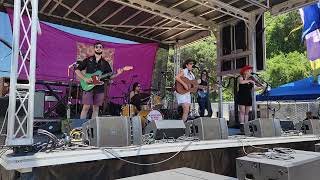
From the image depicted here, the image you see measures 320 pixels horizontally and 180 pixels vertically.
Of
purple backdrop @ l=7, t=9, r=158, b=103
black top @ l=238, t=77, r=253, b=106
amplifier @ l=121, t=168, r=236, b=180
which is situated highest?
purple backdrop @ l=7, t=9, r=158, b=103

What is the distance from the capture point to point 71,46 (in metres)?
8.08

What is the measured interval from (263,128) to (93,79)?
2.99 metres

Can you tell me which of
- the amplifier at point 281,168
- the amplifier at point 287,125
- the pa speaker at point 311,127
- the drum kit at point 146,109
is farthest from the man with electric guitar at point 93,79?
the amplifier at point 281,168

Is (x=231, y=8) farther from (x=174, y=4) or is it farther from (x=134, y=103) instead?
(x=134, y=103)

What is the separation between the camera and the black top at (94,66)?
5.66 m

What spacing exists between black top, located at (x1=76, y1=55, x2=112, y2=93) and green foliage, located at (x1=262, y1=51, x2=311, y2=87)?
1428cm

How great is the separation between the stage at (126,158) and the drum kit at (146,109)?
2357mm

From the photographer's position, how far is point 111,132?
2.93 meters

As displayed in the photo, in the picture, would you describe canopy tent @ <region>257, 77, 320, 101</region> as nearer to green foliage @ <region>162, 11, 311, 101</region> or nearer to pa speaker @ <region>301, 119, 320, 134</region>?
pa speaker @ <region>301, 119, 320, 134</region>

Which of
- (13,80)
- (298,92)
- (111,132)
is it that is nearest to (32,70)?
(13,80)

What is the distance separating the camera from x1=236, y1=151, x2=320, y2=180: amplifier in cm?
187

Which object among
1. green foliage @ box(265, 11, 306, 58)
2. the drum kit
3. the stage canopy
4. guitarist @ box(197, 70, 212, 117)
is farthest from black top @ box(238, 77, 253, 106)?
green foliage @ box(265, 11, 306, 58)

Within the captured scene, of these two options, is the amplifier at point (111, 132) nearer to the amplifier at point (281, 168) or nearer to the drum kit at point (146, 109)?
the amplifier at point (281, 168)

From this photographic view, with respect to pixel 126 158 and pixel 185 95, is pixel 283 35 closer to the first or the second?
pixel 185 95
